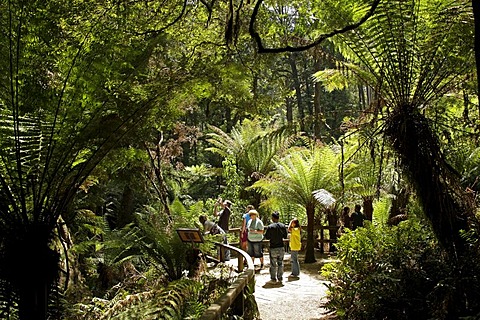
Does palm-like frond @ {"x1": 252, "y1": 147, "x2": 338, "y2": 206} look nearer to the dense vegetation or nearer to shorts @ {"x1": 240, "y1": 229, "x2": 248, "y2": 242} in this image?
shorts @ {"x1": 240, "y1": 229, "x2": 248, "y2": 242}

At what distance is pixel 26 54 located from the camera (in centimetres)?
386

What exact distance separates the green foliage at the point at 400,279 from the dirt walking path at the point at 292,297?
24.4 inches

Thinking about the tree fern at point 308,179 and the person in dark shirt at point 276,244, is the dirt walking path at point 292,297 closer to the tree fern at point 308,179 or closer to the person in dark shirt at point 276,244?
the person in dark shirt at point 276,244

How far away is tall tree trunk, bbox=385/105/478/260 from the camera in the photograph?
4.21 meters

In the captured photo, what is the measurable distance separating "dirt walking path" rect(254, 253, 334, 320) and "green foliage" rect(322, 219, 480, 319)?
2.03 feet

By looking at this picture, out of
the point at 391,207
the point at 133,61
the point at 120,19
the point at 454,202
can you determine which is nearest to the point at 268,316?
the point at 454,202

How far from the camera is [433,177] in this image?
13.9ft

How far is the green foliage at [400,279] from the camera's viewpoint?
12.7 ft

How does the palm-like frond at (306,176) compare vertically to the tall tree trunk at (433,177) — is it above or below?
above

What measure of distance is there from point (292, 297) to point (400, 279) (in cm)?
261

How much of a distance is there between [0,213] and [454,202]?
12.5ft

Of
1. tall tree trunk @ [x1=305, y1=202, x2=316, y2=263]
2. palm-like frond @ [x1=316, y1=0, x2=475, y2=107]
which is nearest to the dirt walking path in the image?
tall tree trunk @ [x1=305, y1=202, x2=316, y2=263]

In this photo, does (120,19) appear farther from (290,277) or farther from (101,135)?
(290,277)

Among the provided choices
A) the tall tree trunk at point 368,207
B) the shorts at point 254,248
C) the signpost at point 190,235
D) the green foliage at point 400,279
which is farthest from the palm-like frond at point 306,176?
the signpost at point 190,235
